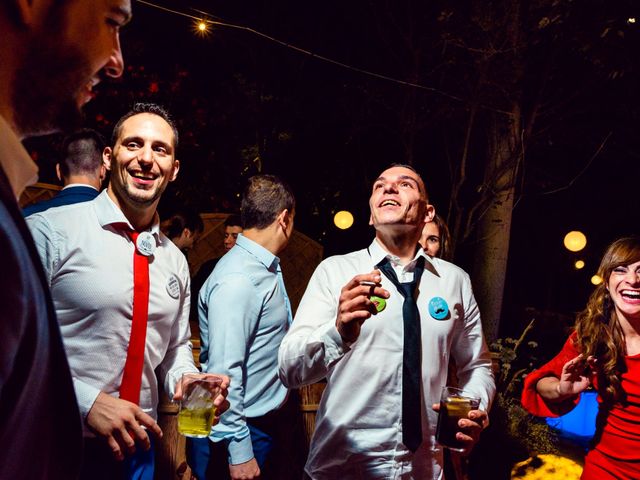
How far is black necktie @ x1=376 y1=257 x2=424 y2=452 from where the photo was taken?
8.67ft

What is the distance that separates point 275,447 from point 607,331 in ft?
7.39

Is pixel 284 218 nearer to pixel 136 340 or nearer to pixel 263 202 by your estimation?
pixel 263 202

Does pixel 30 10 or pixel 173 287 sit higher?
pixel 30 10

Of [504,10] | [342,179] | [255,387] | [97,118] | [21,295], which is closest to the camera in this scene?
[21,295]

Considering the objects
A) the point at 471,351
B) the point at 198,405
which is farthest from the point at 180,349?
the point at 471,351

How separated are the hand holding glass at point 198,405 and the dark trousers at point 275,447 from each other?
2.93 feet

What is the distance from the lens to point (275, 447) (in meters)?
3.54

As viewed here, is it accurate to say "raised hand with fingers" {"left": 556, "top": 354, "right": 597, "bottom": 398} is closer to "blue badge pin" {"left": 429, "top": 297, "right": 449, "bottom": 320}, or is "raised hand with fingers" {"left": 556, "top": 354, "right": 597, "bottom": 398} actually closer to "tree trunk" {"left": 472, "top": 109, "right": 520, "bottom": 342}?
"blue badge pin" {"left": 429, "top": 297, "right": 449, "bottom": 320}

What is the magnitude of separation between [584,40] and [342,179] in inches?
243

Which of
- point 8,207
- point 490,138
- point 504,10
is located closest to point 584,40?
point 504,10

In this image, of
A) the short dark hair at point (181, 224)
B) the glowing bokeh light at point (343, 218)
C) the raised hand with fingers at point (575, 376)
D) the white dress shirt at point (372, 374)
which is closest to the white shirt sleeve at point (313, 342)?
the white dress shirt at point (372, 374)

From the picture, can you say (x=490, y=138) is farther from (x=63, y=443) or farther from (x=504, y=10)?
(x=63, y=443)

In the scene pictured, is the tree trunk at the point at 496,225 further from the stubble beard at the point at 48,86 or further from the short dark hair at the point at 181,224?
the stubble beard at the point at 48,86

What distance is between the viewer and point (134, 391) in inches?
94.4
